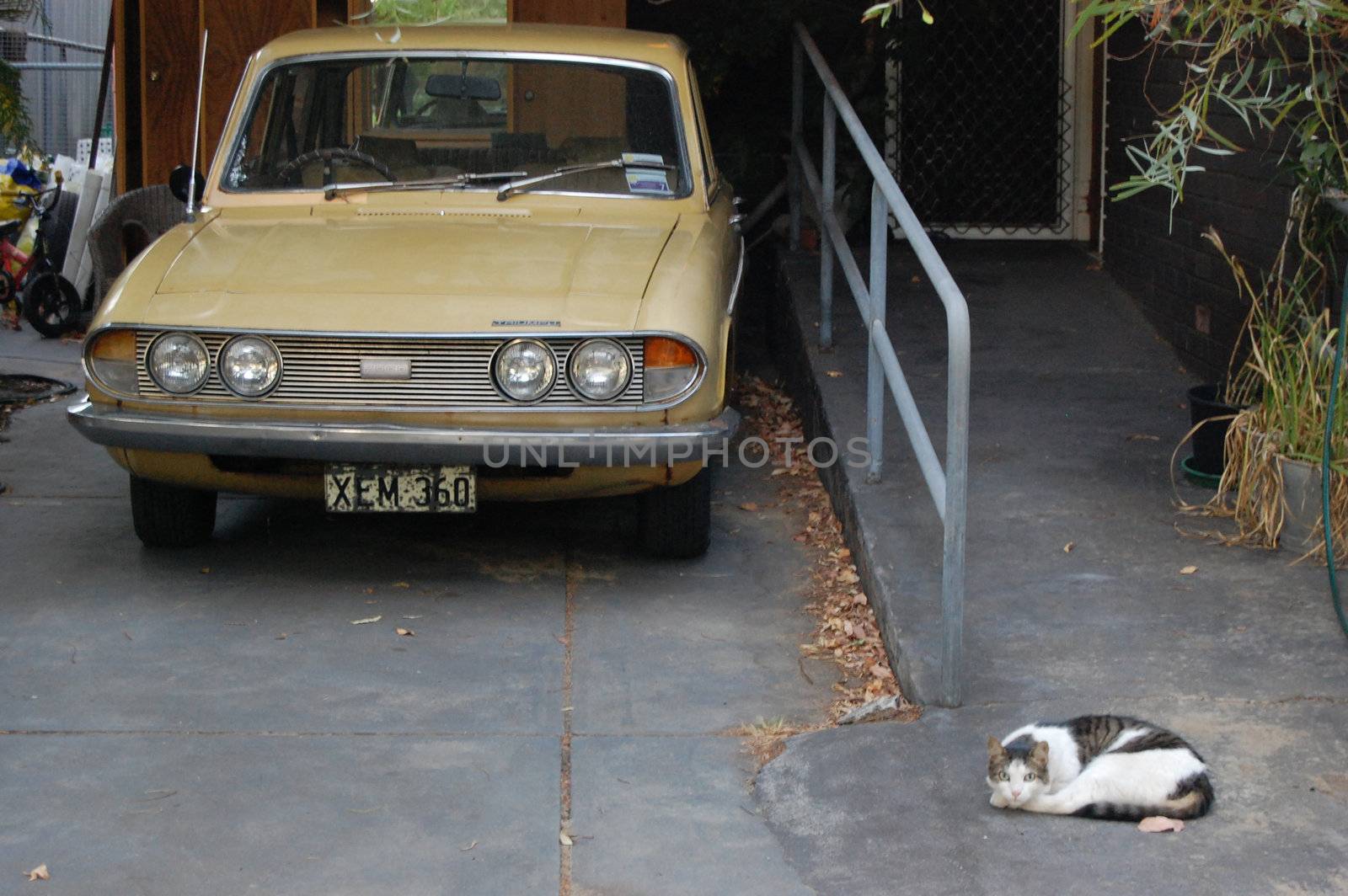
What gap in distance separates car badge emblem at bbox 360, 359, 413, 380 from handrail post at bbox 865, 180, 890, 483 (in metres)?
1.51

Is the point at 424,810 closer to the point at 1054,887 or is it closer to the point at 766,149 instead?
the point at 1054,887

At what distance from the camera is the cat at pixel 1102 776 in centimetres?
358

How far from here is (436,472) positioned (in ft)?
16.7

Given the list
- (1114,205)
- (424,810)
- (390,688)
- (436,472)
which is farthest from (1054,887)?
(1114,205)

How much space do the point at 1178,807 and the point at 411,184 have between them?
12.0 feet

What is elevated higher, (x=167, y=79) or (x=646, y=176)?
(x=167, y=79)

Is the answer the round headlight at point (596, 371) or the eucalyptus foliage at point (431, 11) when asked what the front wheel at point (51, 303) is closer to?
the eucalyptus foliage at point (431, 11)

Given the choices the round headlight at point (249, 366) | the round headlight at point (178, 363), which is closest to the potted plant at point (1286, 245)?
the round headlight at point (249, 366)

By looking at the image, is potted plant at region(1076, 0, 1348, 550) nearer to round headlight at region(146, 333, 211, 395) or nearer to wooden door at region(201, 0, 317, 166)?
round headlight at region(146, 333, 211, 395)

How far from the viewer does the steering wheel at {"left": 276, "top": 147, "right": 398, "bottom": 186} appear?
6148 mm

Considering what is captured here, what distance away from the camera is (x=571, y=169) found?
6.08 metres

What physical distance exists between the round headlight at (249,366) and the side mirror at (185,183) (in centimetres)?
141

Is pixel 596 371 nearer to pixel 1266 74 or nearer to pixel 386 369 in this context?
pixel 386 369

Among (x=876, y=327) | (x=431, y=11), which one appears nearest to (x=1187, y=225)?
(x=876, y=327)
